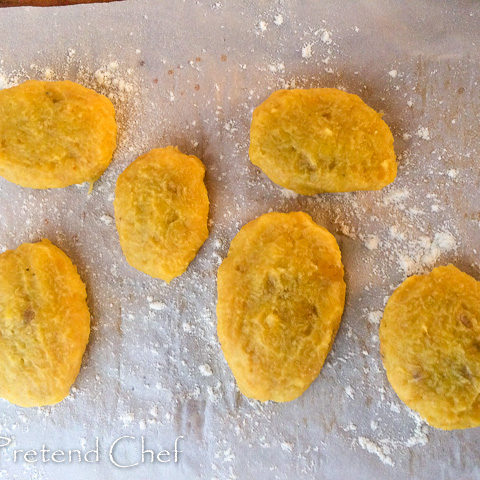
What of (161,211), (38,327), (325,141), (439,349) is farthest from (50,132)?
(439,349)

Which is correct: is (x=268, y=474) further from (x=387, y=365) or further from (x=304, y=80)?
(x=304, y=80)

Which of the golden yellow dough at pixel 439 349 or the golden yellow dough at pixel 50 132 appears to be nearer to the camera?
the golden yellow dough at pixel 439 349

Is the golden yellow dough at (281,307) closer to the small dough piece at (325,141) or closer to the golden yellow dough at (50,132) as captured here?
the small dough piece at (325,141)

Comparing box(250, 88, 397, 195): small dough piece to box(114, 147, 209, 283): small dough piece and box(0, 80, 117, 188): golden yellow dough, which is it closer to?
box(114, 147, 209, 283): small dough piece

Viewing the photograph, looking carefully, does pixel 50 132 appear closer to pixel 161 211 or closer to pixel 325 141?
pixel 161 211

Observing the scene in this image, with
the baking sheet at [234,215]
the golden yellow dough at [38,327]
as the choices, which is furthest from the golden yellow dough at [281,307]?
the golden yellow dough at [38,327]

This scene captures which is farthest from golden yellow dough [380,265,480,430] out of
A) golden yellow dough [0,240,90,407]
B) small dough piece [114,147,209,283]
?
golden yellow dough [0,240,90,407]
